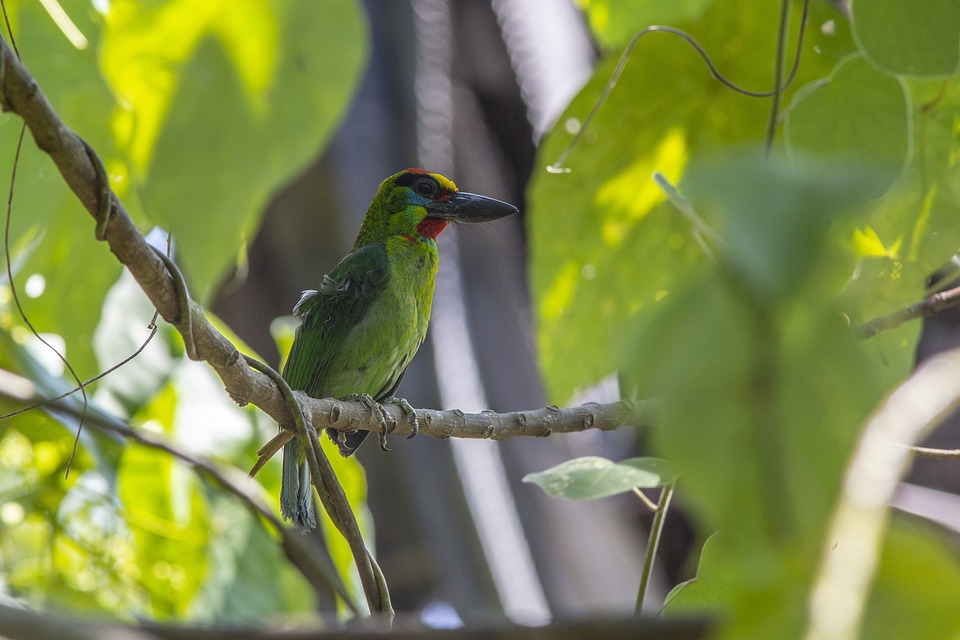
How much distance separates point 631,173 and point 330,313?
45.1 inches

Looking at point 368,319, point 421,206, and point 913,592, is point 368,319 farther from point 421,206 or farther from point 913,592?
point 913,592

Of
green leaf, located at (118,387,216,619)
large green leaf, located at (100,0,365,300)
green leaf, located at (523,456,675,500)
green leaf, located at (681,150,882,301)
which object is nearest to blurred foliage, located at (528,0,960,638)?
green leaf, located at (681,150,882,301)

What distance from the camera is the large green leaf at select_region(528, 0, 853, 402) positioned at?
206 cm

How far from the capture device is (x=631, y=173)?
84.6 inches

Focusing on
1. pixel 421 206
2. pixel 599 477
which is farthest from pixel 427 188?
pixel 599 477

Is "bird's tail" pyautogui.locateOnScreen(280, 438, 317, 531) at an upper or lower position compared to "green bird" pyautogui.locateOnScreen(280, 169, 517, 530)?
lower

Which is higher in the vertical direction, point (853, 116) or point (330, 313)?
point (330, 313)

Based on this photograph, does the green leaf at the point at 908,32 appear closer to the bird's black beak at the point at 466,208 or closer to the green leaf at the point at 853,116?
the green leaf at the point at 853,116

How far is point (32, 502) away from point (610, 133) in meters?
1.77

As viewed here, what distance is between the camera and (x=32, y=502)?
2.57m

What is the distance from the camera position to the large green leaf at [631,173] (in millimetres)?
2057

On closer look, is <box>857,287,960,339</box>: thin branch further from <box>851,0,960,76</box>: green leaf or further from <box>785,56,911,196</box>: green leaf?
<box>851,0,960,76</box>: green leaf

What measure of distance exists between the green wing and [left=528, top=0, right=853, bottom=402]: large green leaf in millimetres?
935

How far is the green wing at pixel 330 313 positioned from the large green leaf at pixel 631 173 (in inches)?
36.8
